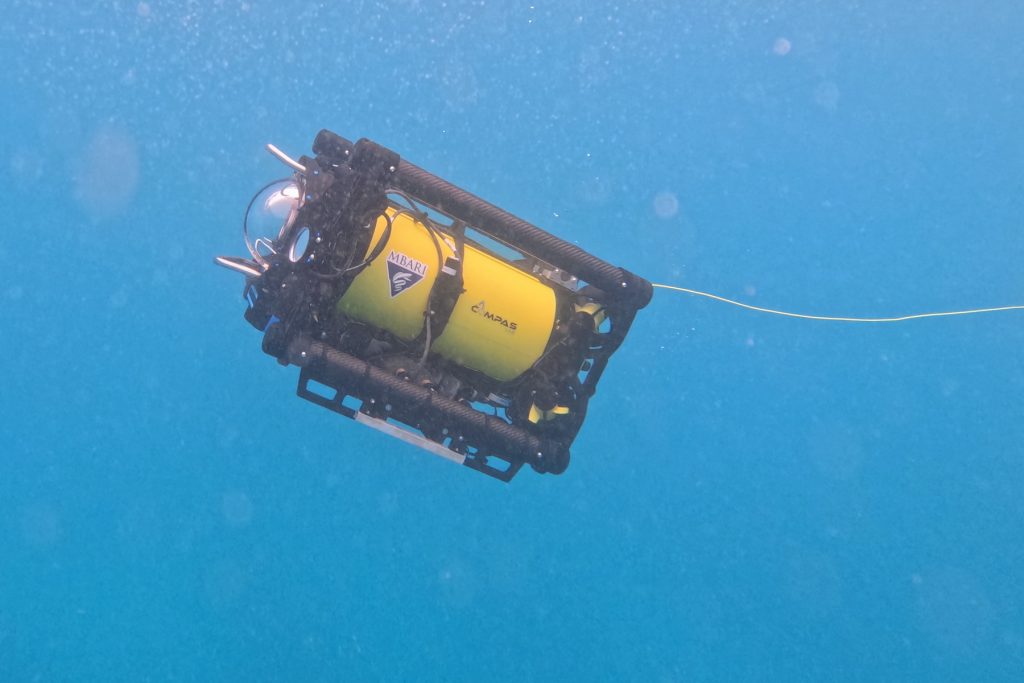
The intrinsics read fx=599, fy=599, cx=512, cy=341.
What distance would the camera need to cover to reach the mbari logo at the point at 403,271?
2.64 meters

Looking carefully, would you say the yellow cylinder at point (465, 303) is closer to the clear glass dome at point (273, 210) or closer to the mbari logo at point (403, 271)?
the mbari logo at point (403, 271)

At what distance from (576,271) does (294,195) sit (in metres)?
1.27

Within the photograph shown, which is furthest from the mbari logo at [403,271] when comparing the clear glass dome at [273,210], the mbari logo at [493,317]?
the clear glass dome at [273,210]

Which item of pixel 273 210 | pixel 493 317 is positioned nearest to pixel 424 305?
pixel 493 317

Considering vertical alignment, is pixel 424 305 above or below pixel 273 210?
below

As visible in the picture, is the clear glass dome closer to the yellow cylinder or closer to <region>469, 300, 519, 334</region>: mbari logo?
the yellow cylinder

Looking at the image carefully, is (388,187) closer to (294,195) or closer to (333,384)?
(294,195)

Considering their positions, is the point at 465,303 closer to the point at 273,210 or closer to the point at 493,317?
the point at 493,317

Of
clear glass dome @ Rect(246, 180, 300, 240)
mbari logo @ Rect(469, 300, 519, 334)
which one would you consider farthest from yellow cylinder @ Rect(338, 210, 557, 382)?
clear glass dome @ Rect(246, 180, 300, 240)

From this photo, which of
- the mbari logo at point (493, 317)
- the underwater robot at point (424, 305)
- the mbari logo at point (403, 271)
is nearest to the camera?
the underwater robot at point (424, 305)

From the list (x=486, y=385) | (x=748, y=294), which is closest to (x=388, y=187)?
(x=486, y=385)

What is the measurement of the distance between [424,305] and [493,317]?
34 centimetres

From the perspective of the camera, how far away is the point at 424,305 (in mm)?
2691

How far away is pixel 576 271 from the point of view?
2752 mm
